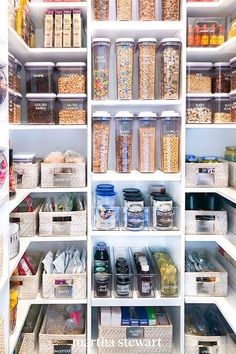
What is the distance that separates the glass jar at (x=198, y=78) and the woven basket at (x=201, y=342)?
1.41 m

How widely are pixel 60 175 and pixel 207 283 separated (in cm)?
106

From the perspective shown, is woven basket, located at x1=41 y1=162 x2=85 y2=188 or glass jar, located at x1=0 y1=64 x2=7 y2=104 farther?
woven basket, located at x1=41 y1=162 x2=85 y2=188

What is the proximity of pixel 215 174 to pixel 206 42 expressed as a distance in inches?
30.1

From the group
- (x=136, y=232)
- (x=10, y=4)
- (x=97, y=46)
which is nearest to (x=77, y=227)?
(x=136, y=232)

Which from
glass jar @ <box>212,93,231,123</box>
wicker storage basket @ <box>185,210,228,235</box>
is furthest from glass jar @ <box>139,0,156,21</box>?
wicker storage basket @ <box>185,210,228,235</box>

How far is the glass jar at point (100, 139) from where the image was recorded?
7.41 ft

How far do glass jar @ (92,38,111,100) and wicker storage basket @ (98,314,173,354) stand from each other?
1.33 metres

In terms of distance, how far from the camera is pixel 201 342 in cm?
230

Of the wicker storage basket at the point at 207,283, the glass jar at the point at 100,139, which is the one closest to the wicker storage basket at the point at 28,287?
the glass jar at the point at 100,139

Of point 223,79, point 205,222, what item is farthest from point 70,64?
point 205,222

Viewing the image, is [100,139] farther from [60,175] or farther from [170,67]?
[170,67]

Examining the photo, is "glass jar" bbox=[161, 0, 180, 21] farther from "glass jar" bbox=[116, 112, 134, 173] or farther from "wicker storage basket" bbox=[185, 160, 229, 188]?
"wicker storage basket" bbox=[185, 160, 229, 188]

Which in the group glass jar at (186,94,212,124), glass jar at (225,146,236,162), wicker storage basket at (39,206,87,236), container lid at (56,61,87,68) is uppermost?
container lid at (56,61,87,68)

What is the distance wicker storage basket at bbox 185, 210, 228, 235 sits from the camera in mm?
2354
